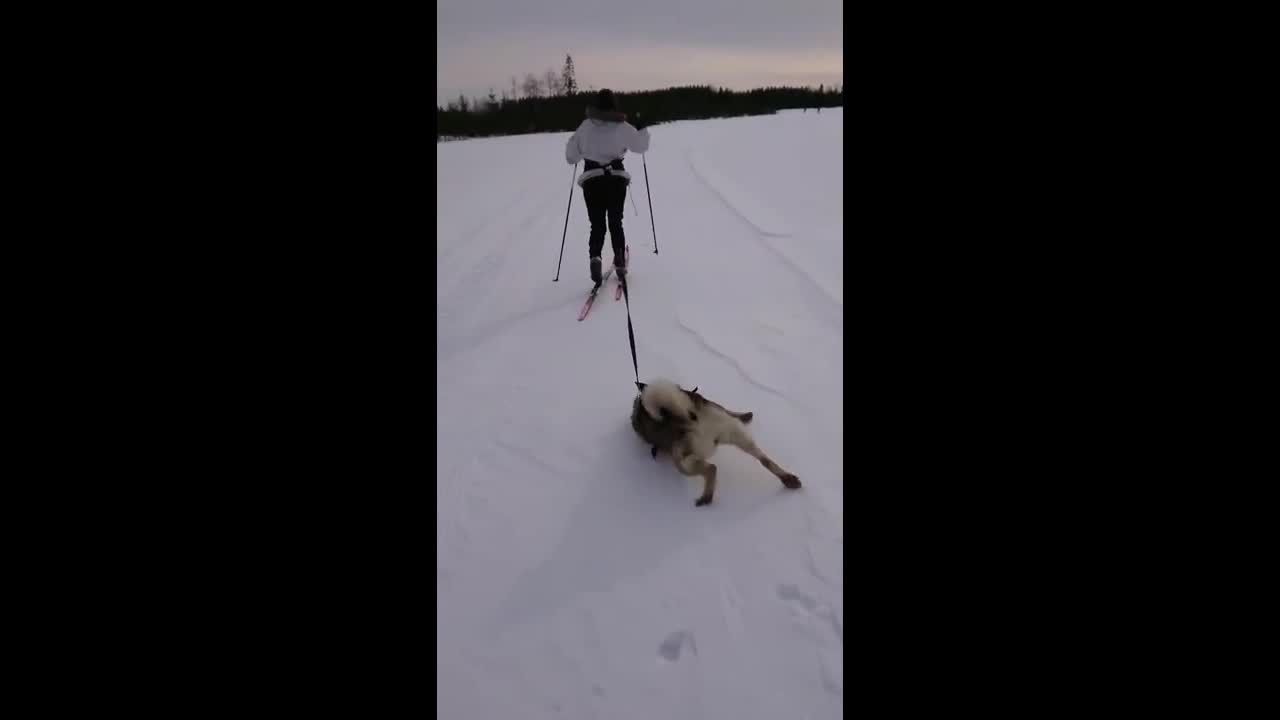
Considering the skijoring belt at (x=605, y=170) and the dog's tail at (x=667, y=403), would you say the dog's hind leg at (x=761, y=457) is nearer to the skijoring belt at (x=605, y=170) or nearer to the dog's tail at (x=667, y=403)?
the dog's tail at (x=667, y=403)

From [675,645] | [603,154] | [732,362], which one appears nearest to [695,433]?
[675,645]

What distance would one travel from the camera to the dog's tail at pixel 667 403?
107 inches

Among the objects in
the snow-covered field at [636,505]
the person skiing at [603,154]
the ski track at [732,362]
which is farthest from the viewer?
the person skiing at [603,154]

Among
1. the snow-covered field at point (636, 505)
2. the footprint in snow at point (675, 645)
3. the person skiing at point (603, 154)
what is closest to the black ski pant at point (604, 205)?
the person skiing at point (603, 154)

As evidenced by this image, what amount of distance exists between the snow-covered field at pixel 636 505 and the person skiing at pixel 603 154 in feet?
2.34

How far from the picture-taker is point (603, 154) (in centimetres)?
506

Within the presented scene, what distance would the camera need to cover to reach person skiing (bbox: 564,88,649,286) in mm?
4949

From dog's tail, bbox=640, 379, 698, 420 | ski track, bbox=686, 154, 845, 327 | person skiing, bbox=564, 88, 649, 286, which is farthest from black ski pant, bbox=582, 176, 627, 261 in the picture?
dog's tail, bbox=640, 379, 698, 420

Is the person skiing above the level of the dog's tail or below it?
above

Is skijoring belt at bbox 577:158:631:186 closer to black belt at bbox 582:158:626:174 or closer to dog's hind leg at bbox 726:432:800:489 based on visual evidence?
black belt at bbox 582:158:626:174

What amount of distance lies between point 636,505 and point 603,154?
3.38 metres

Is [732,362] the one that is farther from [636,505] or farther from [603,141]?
[603,141]

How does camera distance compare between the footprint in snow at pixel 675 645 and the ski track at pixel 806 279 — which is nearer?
the footprint in snow at pixel 675 645
